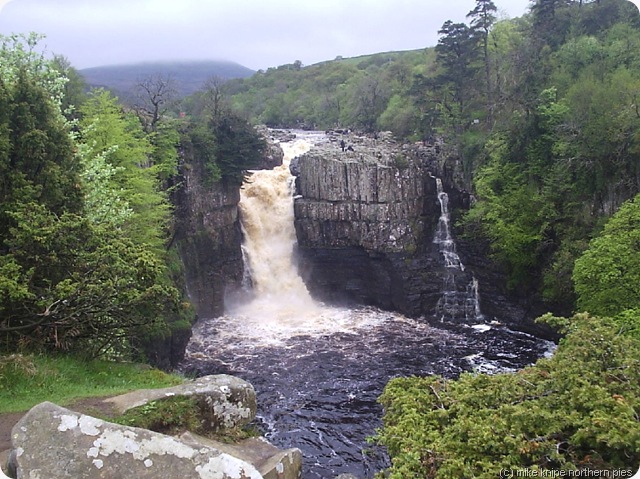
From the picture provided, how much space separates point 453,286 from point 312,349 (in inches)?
530

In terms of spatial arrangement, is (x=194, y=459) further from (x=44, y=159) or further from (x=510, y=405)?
(x=44, y=159)

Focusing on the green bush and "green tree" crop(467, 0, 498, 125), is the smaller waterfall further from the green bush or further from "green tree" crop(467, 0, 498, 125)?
the green bush

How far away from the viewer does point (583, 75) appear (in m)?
35.1

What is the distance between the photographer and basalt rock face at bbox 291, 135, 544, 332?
39.3 m

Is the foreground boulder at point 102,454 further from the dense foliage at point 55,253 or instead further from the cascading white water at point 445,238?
the cascading white water at point 445,238

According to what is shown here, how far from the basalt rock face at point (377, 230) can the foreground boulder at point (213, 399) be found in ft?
91.7

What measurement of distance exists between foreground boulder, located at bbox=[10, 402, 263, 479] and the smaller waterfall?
109 ft

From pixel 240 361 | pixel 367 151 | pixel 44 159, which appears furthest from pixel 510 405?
pixel 367 151

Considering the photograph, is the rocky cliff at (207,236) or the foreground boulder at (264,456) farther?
the rocky cliff at (207,236)

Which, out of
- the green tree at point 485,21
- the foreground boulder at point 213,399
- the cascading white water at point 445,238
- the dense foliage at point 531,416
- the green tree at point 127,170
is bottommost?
the cascading white water at point 445,238

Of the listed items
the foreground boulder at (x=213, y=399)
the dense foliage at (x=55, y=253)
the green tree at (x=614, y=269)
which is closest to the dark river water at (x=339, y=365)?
the green tree at (x=614, y=269)

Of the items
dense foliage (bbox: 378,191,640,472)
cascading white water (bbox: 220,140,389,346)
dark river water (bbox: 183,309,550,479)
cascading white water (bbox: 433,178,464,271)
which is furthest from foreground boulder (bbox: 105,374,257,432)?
cascading white water (bbox: 433,178,464,271)

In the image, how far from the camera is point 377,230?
40.6m

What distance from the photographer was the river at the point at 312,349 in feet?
72.1
